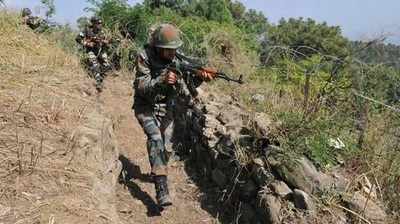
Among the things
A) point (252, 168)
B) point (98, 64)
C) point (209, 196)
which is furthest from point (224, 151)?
point (98, 64)

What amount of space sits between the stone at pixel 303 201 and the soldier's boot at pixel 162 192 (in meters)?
1.29

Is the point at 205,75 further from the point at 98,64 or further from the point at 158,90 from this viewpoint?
the point at 98,64

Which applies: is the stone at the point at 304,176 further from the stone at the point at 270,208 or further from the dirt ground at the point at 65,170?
the dirt ground at the point at 65,170

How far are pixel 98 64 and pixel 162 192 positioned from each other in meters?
5.65

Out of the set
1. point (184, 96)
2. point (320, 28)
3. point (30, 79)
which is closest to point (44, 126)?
point (30, 79)

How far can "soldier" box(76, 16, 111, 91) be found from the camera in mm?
10492

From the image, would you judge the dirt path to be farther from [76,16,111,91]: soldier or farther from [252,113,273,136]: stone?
[76,16,111,91]: soldier

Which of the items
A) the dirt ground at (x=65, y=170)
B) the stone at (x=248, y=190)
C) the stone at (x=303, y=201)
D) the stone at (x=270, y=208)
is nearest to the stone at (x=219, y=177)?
the dirt ground at (x=65, y=170)

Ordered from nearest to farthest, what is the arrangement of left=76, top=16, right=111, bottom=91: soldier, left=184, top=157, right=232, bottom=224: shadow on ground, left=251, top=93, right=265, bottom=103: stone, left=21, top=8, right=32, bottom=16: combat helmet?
left=184, top=157, right=232, bottom=224: shadow on ground < left=251, top=93, right=265, bottom=103: stone < left=76, top=16, right=111, bottom=91: soldier < left=21, top=8, right=32, bottom=16: combat helmet

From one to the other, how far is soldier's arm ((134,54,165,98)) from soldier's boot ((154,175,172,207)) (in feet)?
2.96

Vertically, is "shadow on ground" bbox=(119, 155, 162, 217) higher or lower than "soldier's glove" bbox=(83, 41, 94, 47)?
lower

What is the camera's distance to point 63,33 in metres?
12.8

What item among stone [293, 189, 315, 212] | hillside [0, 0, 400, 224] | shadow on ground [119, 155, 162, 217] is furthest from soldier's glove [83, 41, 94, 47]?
stone [293, 189, 315, 212]

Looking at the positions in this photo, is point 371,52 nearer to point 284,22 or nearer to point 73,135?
point 73,135
